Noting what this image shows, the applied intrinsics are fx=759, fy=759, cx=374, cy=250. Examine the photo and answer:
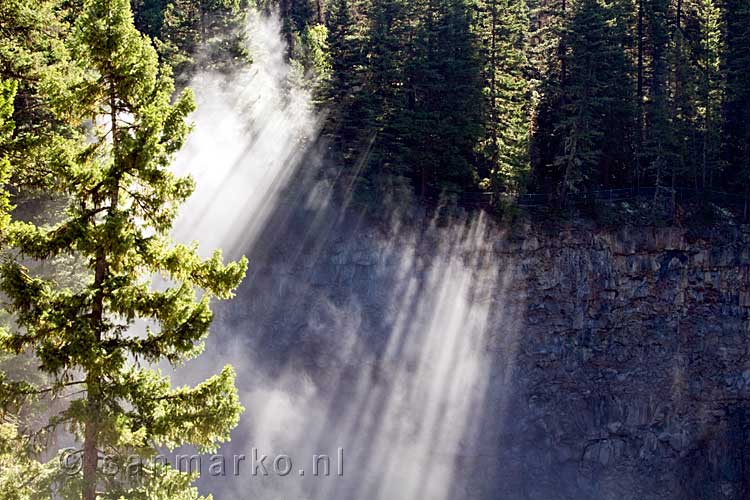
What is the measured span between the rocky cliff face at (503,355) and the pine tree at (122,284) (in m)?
20.5

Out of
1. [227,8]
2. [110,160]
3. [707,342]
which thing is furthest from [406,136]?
[110,160]

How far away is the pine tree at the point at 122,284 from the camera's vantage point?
829cm

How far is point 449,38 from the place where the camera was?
108ft

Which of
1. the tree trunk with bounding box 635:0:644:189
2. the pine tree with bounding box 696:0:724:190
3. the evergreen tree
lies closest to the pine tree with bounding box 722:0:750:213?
the pine tree with bounding box 696:0:724:190

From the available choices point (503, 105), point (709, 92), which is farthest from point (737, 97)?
point (503, 105)

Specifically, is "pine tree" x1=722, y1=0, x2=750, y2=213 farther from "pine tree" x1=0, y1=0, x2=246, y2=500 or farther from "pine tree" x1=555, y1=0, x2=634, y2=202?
"pine tree" x1=0, y1=0, x2=246, y2=500

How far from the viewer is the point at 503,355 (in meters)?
30.1

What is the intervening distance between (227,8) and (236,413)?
3015cm

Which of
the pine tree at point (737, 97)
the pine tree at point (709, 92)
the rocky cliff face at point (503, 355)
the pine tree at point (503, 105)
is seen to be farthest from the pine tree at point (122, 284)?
the pine tree at point (737, 97)

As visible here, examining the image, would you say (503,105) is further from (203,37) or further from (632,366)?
(203,37)

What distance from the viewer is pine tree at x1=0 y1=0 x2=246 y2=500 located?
8.29 meters

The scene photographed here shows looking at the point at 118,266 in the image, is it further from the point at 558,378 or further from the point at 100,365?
the point at 558,378

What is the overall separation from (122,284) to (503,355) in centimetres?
2335

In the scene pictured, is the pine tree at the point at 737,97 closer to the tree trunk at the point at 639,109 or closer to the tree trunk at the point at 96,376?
the tree trunk at the point at 639,109
